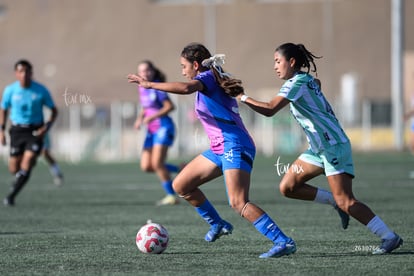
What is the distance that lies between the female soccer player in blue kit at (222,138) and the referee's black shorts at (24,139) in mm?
6160

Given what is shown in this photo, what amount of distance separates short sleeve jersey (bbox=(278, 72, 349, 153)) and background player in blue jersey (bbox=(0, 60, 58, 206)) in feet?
23.3

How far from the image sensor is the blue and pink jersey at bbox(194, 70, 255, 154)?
8.54 metres

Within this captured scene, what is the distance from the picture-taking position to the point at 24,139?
1474 centimetres

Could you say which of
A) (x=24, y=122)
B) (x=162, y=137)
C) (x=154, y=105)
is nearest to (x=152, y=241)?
(x=162, y=137)

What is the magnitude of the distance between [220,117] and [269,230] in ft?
3.85

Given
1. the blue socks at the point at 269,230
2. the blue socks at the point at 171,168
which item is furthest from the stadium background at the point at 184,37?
the blue socks at the point at 269,230

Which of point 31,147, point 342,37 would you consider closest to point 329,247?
point 31,147

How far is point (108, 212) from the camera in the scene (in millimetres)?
13516

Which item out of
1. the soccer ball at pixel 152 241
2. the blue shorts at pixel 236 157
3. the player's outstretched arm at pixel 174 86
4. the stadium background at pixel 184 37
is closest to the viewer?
the player's outstretched arm at pixel 174 86

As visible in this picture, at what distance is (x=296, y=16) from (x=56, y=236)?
58373 millimetres

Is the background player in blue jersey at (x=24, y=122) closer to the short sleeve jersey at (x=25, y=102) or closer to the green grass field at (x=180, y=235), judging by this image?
the short sleeve jersey at (x=25, y=102)

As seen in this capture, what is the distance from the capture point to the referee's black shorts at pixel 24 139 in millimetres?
14695

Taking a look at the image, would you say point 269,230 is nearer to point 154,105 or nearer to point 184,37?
point 154,105

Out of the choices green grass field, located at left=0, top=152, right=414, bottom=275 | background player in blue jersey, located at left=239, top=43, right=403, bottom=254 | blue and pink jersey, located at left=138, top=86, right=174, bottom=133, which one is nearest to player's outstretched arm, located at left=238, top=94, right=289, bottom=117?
background player in blue jersey, located at left=239, top=43, right=403, bottom=254
